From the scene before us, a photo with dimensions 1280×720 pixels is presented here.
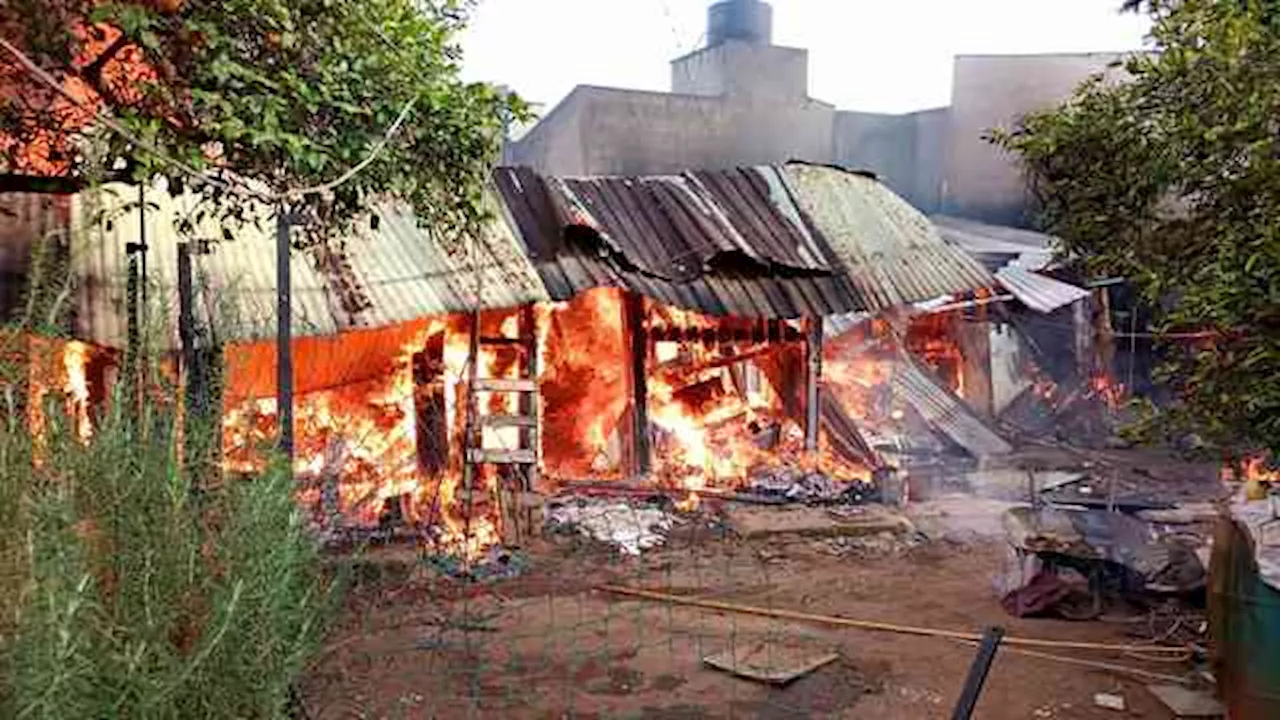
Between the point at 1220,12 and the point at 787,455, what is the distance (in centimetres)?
1054

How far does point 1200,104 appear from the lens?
636 cm

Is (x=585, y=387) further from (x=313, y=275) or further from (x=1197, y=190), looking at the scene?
(x=1197, y=190)

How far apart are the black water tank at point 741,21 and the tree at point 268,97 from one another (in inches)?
1017

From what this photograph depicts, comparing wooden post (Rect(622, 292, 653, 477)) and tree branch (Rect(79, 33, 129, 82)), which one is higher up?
tree branch (Rect(79, 33, 129, 82))

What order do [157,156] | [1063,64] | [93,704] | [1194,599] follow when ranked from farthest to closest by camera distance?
1. [1063,64]
2. [1194,599]
3. [157,156]
4. [93,704]

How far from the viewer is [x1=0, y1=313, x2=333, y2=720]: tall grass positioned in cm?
319

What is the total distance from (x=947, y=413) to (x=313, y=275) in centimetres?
1171

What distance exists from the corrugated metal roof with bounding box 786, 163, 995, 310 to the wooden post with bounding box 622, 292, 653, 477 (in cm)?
313

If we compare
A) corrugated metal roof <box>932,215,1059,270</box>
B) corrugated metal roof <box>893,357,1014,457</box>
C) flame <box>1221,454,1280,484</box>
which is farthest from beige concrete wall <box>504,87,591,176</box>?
flame <box>1221,454,1280,484</box>

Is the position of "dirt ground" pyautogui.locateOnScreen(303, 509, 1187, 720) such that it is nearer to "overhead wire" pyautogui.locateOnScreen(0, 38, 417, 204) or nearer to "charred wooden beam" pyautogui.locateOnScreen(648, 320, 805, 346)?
"overhead wire" pyautogui.locateOnScreen(0, 38, 417, 204)

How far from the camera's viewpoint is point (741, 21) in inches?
1236

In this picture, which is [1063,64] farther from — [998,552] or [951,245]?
[998,552]

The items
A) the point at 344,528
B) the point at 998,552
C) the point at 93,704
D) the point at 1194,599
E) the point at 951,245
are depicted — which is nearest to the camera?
the point at 93,704

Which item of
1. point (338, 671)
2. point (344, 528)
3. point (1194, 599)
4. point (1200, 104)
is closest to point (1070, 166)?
point (1200, 104)
